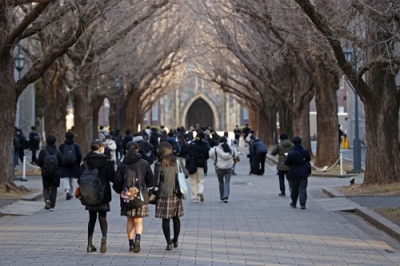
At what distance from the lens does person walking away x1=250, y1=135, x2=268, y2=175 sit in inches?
1185

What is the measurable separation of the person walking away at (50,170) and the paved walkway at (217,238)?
0.27 metres

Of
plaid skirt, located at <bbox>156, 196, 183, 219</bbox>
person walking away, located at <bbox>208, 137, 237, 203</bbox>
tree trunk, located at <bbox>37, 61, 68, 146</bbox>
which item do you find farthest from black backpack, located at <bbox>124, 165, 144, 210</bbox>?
tree trunk, located at <bbox>37, 61, 68, 146</bbox>

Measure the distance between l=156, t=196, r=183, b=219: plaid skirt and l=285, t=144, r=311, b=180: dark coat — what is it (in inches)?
270

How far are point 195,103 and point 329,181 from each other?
88.2 metres

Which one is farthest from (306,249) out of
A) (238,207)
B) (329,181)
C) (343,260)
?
(329,181)

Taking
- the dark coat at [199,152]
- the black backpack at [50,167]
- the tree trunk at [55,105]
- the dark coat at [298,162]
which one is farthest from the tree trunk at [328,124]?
the black backpack at [50,167]

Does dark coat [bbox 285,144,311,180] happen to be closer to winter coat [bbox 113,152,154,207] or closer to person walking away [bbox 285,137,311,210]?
person walking away [bbox 285,137,311,210]

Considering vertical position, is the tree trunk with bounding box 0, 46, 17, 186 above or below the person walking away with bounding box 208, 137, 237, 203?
above

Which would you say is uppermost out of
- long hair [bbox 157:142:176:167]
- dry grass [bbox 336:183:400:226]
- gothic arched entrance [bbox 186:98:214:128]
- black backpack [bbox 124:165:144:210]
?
gothic arched entrance [bbox 186:98:214:128]

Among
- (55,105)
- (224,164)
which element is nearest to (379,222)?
(224,164)

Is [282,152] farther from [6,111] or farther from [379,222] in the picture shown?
[6,111]

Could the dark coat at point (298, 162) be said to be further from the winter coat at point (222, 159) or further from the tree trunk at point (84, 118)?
the tree trunk at point (84, 118)

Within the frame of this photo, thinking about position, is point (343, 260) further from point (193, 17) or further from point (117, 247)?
point (193, 17)

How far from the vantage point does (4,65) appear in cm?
2253
